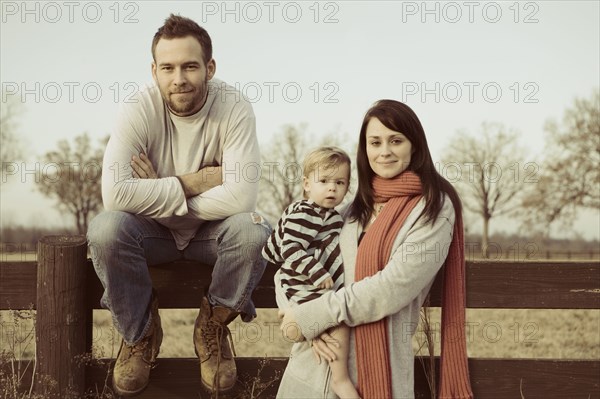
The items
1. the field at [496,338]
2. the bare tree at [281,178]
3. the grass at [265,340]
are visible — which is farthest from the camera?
the bare tree at [281,178]

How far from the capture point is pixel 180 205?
12.2 ft

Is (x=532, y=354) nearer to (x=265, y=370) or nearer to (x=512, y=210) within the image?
(x=265, y=370)

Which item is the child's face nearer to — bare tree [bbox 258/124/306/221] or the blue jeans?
the blue jeans

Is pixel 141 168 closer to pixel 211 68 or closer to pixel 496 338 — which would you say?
pixel 211 68

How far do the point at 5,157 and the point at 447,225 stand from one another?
18509mm

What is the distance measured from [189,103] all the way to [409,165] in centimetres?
119

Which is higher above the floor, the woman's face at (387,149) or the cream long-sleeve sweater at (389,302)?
the woman's face at (387,149)

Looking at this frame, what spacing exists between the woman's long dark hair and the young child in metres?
0.19

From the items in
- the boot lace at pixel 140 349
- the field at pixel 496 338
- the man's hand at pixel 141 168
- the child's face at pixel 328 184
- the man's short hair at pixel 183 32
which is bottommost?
the field at pixel 496 338

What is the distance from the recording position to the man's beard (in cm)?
376

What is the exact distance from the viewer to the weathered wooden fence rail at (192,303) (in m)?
3.87

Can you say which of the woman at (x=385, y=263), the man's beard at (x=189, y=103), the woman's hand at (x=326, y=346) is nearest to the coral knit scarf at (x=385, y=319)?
the woman at (x=385, y=263)

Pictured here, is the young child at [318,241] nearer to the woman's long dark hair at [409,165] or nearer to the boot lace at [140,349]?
the woman's long dark hair at [409,165]

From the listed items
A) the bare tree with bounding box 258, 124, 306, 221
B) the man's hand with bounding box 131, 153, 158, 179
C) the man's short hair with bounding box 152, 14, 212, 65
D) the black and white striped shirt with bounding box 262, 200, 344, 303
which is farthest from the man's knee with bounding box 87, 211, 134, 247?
the bare tree with bounding box 258, 124, 306, 221
